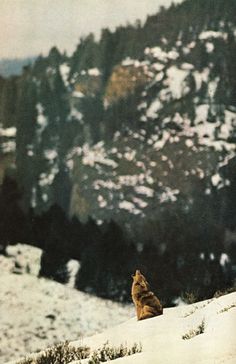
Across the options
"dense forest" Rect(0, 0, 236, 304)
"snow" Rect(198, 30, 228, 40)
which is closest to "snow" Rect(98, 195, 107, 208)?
"dense forest" Rect(0, 0, 236, 304)

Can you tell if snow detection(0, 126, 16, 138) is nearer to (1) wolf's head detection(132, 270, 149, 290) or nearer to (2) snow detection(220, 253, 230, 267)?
(1) wolf's head detection(132, 270, 149, 290)

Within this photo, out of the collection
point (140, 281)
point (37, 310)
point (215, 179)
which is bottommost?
point (37, 310)

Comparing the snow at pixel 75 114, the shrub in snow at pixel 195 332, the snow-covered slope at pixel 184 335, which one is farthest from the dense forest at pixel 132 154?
the shrub in snow at pixel 195 332

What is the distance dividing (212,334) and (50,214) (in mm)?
1112

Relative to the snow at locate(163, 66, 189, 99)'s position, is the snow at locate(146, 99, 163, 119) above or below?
below

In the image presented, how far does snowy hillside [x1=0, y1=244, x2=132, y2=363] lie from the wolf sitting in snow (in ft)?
0.31

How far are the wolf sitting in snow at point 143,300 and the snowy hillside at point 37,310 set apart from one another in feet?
0.31

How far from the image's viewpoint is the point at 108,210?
3.53 meters

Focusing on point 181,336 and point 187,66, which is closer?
point 181,336

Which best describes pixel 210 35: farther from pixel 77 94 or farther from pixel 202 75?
pixel 77 94

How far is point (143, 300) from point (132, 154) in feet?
2.73

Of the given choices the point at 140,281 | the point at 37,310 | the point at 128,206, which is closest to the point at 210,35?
the point at 128,206

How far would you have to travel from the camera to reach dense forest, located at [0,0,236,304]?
346cm

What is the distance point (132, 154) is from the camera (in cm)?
355
